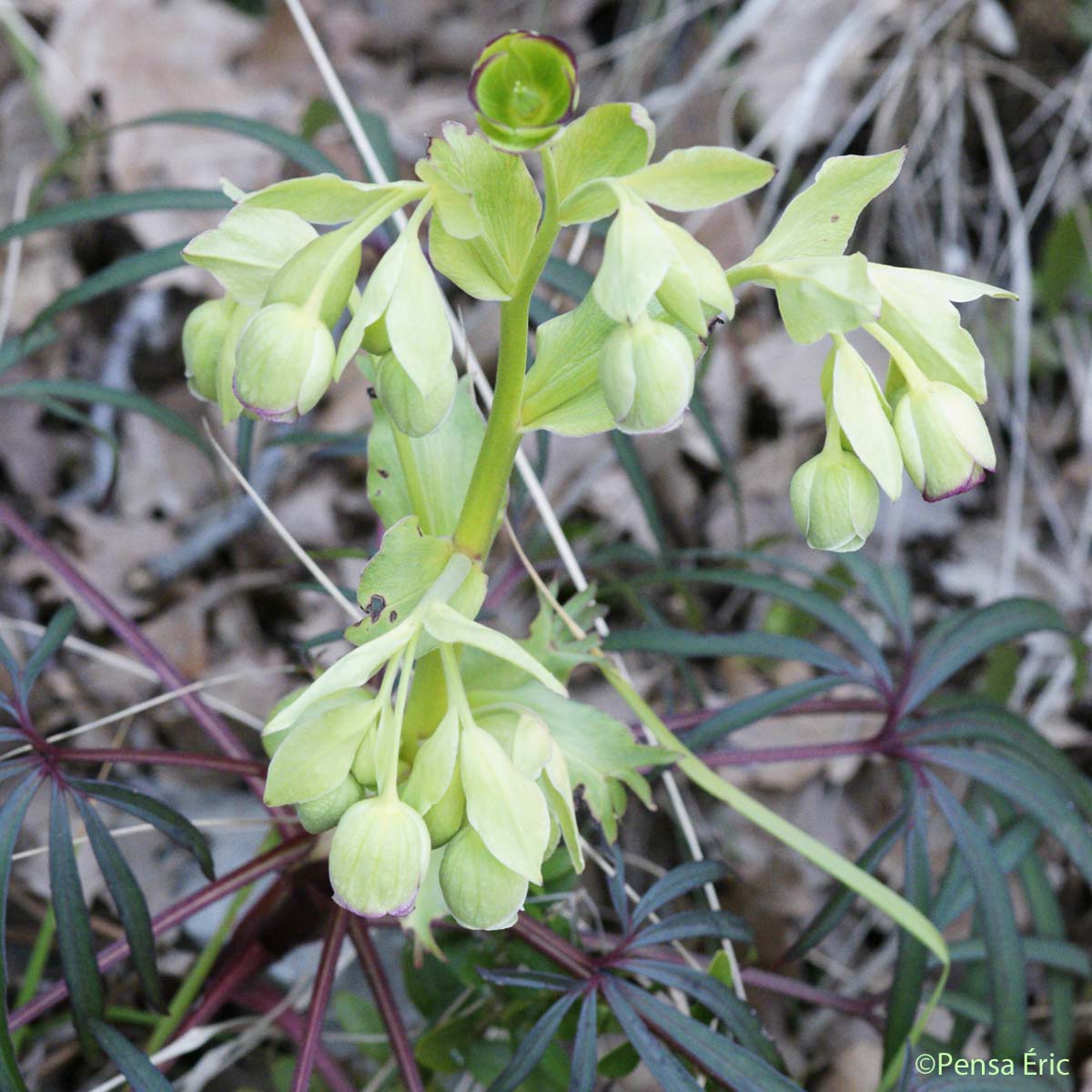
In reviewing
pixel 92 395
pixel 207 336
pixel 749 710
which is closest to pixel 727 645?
pixel 749 710

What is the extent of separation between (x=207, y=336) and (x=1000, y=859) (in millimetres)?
782

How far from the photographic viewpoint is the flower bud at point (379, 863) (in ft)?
1.72

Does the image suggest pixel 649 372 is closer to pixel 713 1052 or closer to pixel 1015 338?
pixel 713 1052

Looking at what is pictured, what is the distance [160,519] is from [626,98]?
101 centimetres

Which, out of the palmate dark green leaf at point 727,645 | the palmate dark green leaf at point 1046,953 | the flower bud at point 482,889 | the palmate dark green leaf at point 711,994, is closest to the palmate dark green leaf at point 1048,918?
the palmate dark green leaf at point 1046,953

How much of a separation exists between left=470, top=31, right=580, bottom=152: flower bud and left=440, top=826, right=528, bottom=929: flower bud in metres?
0.35

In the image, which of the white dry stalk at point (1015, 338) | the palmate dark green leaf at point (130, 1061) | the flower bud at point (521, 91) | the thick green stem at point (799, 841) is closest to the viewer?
the flower bud at point (521, 91)

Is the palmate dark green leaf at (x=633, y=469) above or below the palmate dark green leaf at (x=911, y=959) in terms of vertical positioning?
above

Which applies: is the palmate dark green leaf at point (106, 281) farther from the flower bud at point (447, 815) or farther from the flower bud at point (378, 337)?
the flower bud at point (447, 815)

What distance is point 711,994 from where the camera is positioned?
0.76m

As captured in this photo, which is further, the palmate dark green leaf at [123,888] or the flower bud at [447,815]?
the palmate dark green leaf at [123,888]

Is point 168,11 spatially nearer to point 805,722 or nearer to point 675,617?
point 675,617

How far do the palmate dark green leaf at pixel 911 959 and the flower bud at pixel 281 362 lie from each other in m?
0.62

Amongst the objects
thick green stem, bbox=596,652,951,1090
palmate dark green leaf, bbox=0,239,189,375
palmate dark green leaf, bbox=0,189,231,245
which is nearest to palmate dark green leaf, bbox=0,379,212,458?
palmate dark green leaf, bbox=0,239,189,375
